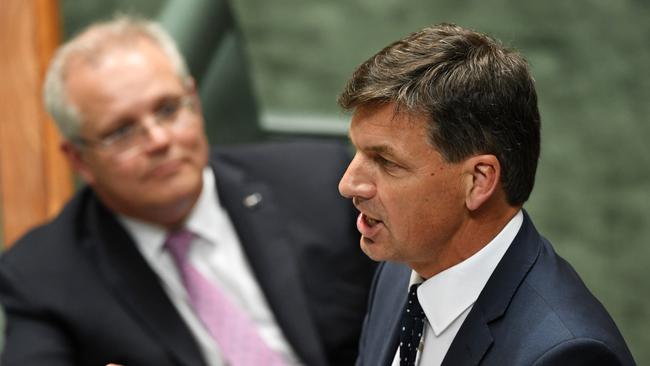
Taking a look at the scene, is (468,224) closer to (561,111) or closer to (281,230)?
(281,230)

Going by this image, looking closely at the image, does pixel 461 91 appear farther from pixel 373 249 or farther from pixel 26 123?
pixel 26 123

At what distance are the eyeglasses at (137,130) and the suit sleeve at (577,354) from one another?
1.10 m

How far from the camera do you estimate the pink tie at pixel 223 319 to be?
1867 mm

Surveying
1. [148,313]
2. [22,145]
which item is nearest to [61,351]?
[148,313]

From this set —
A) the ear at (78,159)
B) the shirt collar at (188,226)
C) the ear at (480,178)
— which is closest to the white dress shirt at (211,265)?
the shirt collar at (188,226)

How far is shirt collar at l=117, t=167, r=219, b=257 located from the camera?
1951 millimetres

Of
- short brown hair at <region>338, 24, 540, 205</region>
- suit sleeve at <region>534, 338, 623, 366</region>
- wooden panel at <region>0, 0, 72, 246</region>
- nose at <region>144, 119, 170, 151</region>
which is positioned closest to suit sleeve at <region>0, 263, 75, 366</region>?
nose at <region>144, 119, 170, 151</region>

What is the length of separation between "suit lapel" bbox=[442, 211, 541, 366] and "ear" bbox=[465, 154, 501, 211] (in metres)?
0.09

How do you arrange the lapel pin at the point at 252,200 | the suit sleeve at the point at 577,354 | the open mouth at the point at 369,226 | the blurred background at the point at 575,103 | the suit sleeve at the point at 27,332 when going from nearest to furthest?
the suit sleeve at the point at 577,354
the open mouth at the point at 369,226
the suit sleeve at the point at 27,332
the lapel pin at the point at 252,200
the blurred background at the point at 575,103

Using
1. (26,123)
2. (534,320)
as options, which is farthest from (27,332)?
(534,320)

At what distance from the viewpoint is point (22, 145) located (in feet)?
8.65

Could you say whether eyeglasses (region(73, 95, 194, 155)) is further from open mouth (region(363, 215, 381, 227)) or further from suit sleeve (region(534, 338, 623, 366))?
suit sleeve (region(534, 338, 623, 366))

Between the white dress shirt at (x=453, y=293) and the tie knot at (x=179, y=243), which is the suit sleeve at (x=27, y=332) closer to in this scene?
the tie knot at (x=179, y=243)

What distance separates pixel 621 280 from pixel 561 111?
0.52 metres
